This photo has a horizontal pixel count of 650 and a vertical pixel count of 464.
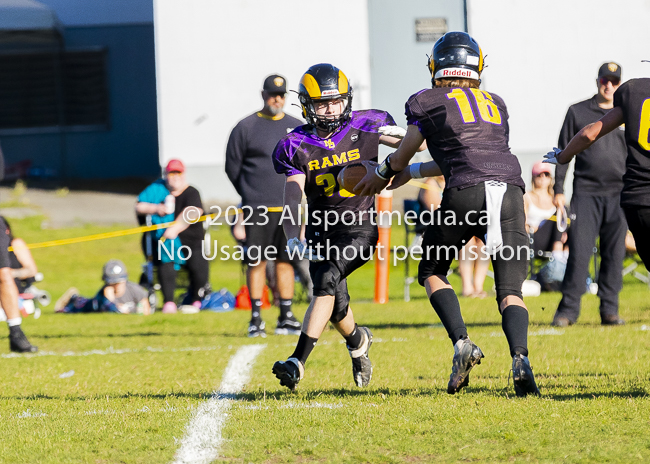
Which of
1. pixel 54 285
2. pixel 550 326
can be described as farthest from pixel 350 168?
pixel 54 285

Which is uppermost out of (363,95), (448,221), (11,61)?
(11,61)

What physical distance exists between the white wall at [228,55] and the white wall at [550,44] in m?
3.04

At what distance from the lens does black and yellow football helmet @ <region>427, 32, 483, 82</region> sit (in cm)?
488

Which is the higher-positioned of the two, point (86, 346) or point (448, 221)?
point (448, 221)

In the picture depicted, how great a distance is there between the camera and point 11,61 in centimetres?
2819

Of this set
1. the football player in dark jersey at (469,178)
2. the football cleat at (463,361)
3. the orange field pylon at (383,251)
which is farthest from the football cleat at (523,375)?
the orange field pylon at (383,251)

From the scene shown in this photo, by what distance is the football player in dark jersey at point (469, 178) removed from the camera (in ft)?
15.5

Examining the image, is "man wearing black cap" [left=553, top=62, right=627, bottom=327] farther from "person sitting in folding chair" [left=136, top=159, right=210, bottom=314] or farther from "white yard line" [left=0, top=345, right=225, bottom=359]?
"person sitting in folding chair" [left=136, top=159, right=210, bottom=314]

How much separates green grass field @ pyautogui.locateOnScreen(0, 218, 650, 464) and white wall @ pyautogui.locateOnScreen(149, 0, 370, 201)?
40.3ft

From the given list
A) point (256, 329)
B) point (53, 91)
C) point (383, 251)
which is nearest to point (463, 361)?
point (256, 329)

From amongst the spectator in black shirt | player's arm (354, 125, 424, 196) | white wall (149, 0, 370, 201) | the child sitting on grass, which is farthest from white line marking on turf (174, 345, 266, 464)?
white wall (149, 0, 370, 201)

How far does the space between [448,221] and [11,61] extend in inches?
1032

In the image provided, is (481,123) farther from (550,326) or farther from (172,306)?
(172,306)

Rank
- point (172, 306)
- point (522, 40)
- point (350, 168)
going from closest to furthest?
point (350, 168)
point (172, 306)
point (522, 40)
